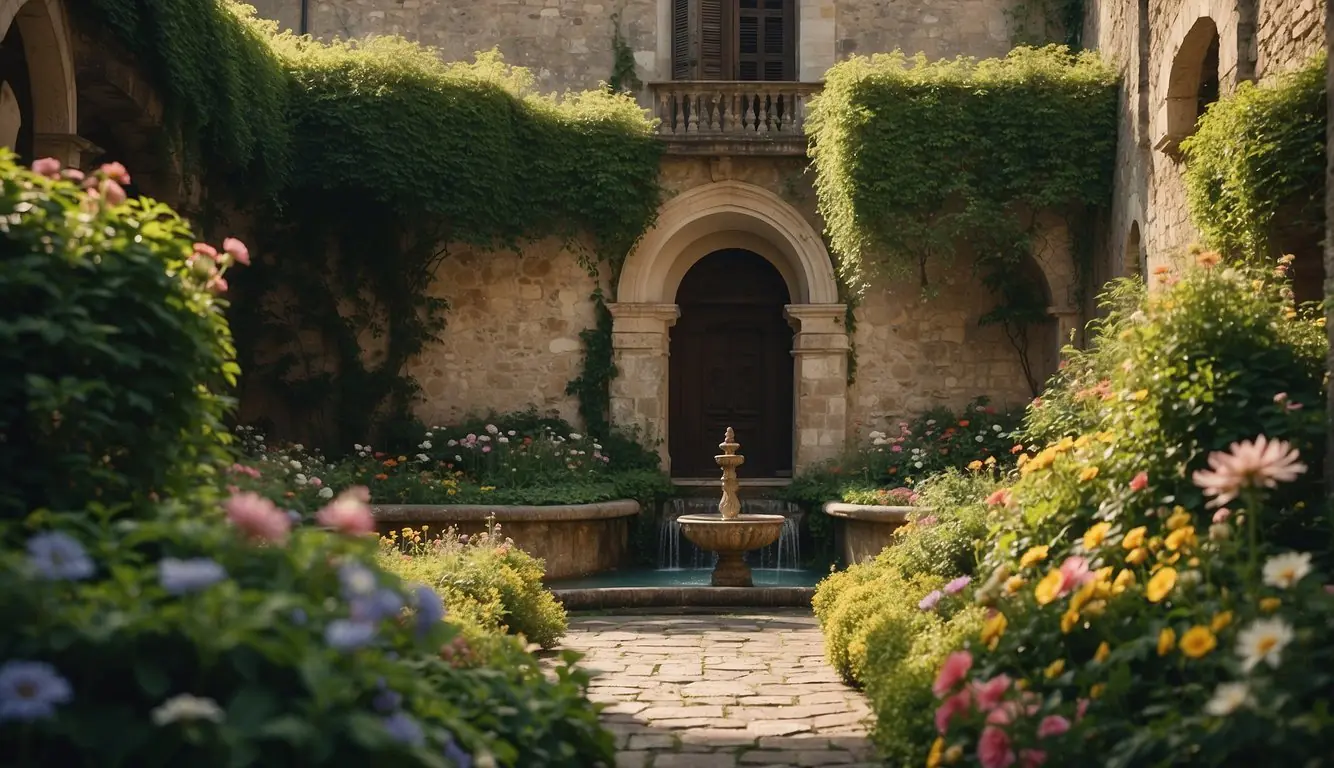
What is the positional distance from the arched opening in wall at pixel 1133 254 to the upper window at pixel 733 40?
4.76 m

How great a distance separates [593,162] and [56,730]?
11862mm

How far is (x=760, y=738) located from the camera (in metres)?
5.28

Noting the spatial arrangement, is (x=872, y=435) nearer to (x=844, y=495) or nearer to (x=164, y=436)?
(x=844, y=495)

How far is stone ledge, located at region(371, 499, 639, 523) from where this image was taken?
11193mm

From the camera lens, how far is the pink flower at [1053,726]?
333cm

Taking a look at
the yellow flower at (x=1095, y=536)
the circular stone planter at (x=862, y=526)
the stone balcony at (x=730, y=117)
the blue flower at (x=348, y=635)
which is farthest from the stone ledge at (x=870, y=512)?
the blue flower at (x=348, y=635)

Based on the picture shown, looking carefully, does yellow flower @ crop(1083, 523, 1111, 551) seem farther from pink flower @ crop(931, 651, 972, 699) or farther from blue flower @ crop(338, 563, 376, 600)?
blue flower @ crop(338, 563, 376, 600)

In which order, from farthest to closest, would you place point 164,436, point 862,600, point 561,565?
point 561,565, point 862,600, point 164,436

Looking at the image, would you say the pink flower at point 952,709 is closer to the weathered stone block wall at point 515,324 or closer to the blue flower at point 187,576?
the blue flower at point 187,576

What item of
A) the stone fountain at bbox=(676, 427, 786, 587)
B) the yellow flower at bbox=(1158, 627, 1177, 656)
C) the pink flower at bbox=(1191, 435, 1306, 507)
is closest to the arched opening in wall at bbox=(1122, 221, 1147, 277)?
the stone fountain at bbox=(676, 427, 786, 587)

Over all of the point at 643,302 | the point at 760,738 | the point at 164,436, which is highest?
the point at 643,302

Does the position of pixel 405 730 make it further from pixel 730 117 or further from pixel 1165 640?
pixel 730 117

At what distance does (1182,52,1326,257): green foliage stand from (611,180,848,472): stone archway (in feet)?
21.6

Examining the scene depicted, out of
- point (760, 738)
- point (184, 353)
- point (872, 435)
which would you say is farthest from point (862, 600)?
point (872, 435)
